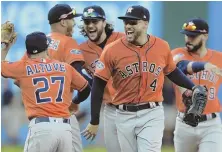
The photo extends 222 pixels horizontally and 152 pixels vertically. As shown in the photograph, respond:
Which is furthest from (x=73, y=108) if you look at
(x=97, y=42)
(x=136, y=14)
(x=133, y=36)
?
(x=136, y=14)

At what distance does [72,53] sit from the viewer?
27.8 ft

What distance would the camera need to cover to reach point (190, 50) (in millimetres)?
8664

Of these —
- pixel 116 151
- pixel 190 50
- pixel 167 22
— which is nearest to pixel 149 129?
pixel 116 151

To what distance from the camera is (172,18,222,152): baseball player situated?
27.1 feet

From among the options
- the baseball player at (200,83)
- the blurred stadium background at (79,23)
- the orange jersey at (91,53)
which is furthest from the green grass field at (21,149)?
the baseball player at (200,83)

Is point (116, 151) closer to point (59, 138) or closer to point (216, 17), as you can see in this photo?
point (59, 138)

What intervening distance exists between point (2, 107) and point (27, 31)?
4.79ft

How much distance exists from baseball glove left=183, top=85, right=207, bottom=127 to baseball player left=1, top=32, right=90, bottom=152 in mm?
1329

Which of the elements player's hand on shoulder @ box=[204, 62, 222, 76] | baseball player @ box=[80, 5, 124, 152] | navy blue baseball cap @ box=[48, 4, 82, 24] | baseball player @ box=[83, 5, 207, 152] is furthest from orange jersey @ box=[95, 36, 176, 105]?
navy blue baseball cap @ box=[48, 4, 82, 24]

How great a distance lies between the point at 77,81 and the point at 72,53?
2.12 feet

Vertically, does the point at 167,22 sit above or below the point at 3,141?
above

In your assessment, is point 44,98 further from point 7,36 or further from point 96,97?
point 7,36

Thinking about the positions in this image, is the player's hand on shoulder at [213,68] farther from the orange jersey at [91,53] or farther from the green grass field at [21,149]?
the green grass field at [21,149]

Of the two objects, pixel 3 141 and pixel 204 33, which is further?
pixel 3 141
